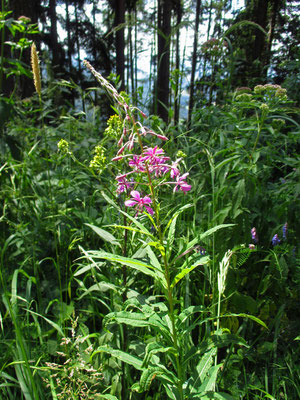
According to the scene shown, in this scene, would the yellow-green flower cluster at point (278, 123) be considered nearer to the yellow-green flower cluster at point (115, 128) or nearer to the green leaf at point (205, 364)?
the yellow-green flower cluster at point (115, 128)

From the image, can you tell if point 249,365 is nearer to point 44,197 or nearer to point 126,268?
point 126,268

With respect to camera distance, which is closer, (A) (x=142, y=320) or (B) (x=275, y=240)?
(A) (x=142, y=320)

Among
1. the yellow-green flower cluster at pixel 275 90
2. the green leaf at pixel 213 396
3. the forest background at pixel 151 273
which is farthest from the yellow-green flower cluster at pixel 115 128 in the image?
the yellow-green flower cluster at pixel 275 90

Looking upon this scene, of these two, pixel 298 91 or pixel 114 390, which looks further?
pixel 298 91

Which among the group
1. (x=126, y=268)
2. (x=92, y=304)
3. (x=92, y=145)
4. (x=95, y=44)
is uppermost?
(x=95, y=44)

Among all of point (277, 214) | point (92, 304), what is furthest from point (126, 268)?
point (277, 214)

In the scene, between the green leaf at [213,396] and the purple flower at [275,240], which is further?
the purple flower at [275,240]

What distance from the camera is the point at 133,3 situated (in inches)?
470

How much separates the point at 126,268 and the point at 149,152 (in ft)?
1.89

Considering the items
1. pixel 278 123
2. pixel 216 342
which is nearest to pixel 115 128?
pixel 216 342

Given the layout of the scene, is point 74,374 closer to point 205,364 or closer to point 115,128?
point 205,364

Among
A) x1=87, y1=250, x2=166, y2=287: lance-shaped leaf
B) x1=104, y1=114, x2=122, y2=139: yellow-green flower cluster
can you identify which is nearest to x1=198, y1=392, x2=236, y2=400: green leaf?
x1=87, y1=250, x2=166, y2=287: lance-shaped leaf

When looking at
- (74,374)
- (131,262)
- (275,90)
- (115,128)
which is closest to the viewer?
(131,262)

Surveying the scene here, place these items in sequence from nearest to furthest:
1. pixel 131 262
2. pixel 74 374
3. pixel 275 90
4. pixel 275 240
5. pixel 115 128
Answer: pixel 131 262 < pixel 74 374 < pixel 115 128 < pixel 275 240 < pixel 275 90
